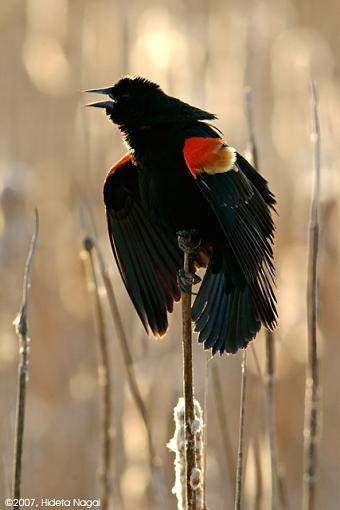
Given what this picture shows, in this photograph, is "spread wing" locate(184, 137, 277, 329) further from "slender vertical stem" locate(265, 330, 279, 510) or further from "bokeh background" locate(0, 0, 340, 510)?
"bokeh background" locate(0, 0, 340, 510)

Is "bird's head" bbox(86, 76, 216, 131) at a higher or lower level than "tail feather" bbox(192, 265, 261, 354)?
higher

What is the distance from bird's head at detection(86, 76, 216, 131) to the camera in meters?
2.37

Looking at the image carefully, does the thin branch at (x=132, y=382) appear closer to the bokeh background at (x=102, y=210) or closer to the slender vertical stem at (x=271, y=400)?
the slender vertical stem at (x=271, y=400)

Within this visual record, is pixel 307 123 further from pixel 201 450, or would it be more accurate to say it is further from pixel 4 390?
pixel 201 450

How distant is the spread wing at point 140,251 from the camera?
2405mm

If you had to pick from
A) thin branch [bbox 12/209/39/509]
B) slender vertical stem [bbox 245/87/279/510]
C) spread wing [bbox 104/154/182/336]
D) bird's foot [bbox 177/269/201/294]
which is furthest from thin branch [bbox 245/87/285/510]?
thin branch [bbox 12/209/39/509]

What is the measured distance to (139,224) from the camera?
2500 mm

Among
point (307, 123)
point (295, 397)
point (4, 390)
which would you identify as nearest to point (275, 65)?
point (307, 123)

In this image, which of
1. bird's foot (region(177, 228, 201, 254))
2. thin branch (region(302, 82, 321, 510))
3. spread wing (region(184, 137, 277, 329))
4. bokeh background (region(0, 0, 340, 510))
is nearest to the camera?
thin branch (region(302, 82, 321, 510))

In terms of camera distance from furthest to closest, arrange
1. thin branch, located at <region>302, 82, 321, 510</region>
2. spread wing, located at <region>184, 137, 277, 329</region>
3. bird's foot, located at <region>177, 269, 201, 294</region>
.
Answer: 1. bird's foot, located at <region>177, 269, 201, 294</region>
2. spread wing, located at <region>184, 137, 277, 329</region>
3. thin branch, located at <region>302, 82, 321, 510</region>

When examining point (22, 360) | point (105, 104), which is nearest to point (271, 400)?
point (22, 360)

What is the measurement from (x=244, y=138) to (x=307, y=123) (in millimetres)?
330

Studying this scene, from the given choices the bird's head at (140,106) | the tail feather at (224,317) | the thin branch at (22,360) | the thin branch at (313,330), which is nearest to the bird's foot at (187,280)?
the tail feather at (224,317)

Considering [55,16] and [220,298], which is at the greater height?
[55,16]
